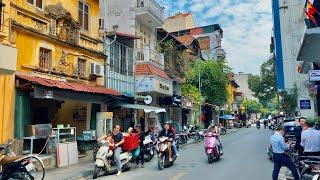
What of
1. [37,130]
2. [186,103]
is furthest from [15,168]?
[186,103]

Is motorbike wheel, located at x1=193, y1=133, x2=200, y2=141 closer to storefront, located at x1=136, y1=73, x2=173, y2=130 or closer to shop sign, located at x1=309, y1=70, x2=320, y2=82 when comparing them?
storefront, located at x1=136, y1=73, x2=173, y2=130

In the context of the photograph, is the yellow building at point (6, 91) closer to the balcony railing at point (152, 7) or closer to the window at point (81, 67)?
the window at point (81, 67)

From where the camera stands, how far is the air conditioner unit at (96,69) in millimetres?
21391

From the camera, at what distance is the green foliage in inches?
1941

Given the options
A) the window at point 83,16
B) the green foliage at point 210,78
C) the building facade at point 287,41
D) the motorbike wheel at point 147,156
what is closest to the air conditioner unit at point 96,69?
the window at point 83,16

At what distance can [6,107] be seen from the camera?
1480cm

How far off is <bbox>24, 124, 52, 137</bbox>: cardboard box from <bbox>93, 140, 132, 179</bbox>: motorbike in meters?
3.50

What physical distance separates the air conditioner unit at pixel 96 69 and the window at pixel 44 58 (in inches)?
144

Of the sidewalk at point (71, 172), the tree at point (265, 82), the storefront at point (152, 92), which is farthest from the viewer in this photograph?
the tree at point (265, 82)

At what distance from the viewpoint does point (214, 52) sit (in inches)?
2872

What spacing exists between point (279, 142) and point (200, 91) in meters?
39.1

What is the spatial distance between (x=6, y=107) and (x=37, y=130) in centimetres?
158

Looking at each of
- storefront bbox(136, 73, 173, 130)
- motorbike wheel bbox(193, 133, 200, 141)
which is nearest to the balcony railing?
storefront bbox(136, 73, 173, 130)

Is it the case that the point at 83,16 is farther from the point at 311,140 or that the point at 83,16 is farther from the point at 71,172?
the point at 311,140
